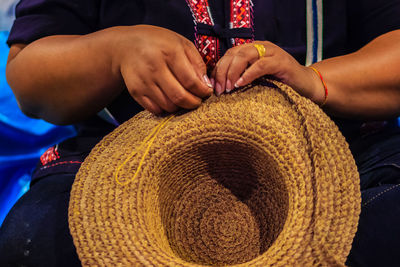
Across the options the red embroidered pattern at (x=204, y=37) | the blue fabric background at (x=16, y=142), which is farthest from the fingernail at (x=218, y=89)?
the blue fabric background at (x=16, y=142)

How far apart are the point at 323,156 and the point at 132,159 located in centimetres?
25

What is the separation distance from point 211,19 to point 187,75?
183 mm

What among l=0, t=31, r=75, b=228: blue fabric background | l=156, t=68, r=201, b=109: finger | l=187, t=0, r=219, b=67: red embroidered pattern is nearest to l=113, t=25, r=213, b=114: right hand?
l=156, t=68, r=201, b=109: finger

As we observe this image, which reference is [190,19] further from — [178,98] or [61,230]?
[61,230]

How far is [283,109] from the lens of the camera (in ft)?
1.55

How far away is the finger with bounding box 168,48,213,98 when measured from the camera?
0.45 meters

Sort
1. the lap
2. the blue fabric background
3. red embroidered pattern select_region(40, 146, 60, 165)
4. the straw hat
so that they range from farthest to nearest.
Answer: the blue fabric background
red embroidered pattern select_region(40, 146, 60, 165)
the lap
the straw hat

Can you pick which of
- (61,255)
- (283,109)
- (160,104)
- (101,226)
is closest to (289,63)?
(283,109)

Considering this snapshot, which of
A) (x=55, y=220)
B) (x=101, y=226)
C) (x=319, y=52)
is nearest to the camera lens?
(x=101, y=226)

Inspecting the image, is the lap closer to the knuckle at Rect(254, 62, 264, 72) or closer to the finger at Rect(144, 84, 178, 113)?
the finger at Rect(144, 84, 178, 113)

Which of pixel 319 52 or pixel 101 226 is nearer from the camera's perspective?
pixel 101 226

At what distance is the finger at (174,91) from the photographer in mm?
453

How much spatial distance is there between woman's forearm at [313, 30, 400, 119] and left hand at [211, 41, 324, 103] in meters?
0.09

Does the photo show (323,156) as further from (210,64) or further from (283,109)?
(210,64)
